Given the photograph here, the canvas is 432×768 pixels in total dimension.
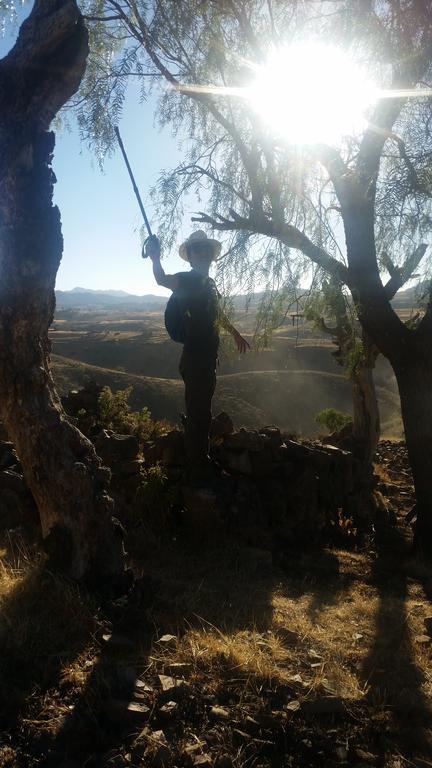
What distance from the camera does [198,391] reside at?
573 cm

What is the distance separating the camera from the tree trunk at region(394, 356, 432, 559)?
6496 mm

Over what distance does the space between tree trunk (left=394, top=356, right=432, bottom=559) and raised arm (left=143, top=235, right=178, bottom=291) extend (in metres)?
2.73

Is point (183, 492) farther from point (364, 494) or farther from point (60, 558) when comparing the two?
point (364, 494)

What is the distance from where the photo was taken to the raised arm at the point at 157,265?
5.19 metres

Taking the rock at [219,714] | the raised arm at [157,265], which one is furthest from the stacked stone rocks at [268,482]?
the rock at [219,714]

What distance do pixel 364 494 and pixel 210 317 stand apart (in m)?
3.37

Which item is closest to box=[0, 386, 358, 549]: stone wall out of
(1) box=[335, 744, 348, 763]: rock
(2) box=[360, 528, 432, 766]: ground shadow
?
(2) box=[360, 528, 432, 766]: ground shadow

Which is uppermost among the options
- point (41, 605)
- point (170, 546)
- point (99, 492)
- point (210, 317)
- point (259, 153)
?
point (259, 153)

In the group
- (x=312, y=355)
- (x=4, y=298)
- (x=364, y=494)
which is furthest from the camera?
(x=312, y=355)

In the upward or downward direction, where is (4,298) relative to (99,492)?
upward

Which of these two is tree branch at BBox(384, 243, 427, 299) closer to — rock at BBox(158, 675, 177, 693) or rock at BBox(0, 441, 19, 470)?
rock at BBox(0, 441, 19, 470)

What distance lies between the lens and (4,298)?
3855 mm

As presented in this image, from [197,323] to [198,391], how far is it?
2.06 ft

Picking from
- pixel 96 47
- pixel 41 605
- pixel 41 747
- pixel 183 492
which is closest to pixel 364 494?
pixel 183 492
